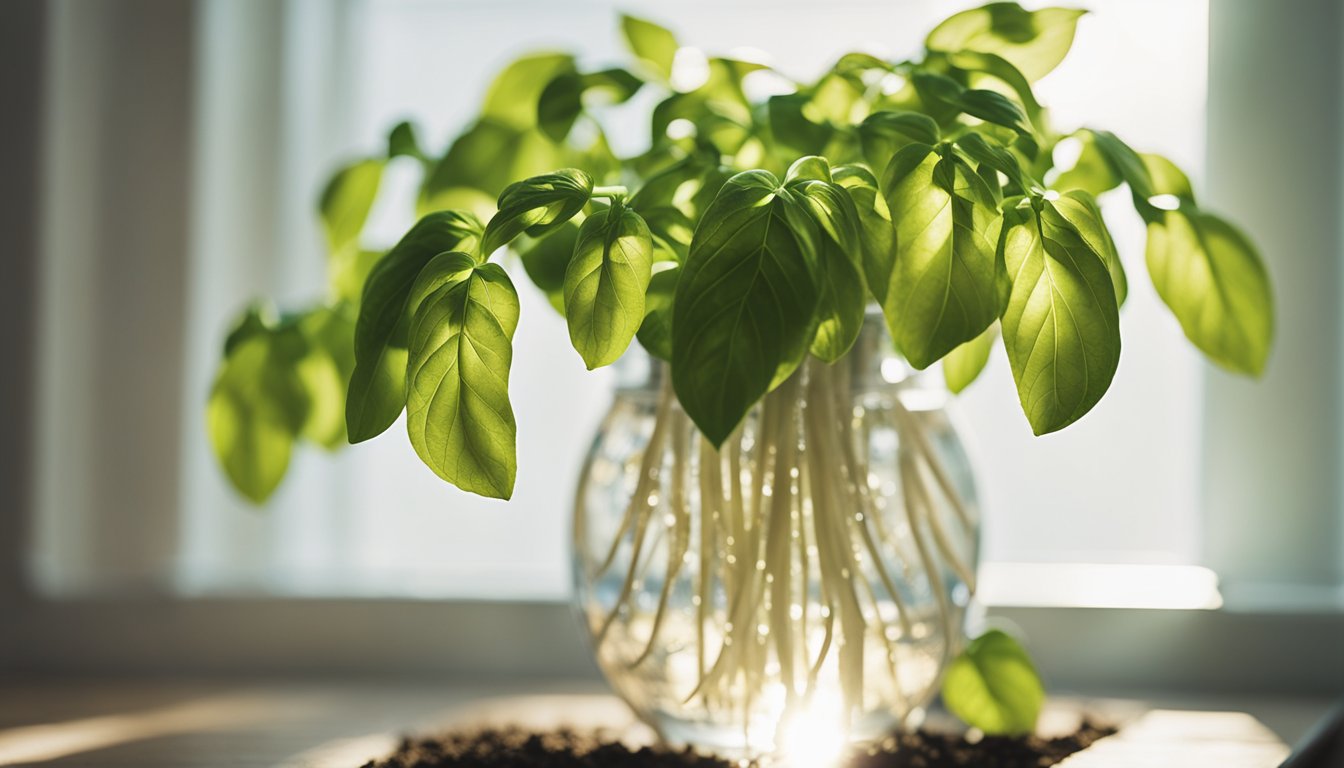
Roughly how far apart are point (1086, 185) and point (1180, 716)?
0.44 metres

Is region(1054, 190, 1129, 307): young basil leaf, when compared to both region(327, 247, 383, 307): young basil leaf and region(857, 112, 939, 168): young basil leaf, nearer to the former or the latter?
region(857, 112, 939, 168): young basil leaf

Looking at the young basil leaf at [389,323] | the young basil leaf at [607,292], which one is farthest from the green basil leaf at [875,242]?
the young basil leaf at [389,323]

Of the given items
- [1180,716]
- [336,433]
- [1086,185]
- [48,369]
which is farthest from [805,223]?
[48,369]

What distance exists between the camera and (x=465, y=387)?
554 mm

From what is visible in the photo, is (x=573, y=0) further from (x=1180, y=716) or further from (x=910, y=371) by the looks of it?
(x=1180, y=716)

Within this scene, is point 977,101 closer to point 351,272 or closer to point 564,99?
point 564,99

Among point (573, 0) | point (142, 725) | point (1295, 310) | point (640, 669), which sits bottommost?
point (142, 725)

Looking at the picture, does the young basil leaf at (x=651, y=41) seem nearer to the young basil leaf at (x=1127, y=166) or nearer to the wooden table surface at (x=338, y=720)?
the young basil leaf at (x=1127, y=166)

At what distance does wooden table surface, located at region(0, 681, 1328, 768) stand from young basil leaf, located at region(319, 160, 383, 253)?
35 cm

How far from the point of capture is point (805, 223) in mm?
523

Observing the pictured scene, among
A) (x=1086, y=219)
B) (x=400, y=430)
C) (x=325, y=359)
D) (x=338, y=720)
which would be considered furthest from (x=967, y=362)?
(x=400, y=430)

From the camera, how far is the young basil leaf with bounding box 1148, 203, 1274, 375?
0.68 meters

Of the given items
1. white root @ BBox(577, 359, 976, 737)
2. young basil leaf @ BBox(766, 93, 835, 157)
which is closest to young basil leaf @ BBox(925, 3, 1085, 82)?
young basil leaf @ BBox(766, 93, 835, 157)

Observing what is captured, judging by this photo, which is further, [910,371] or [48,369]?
[48,369]
